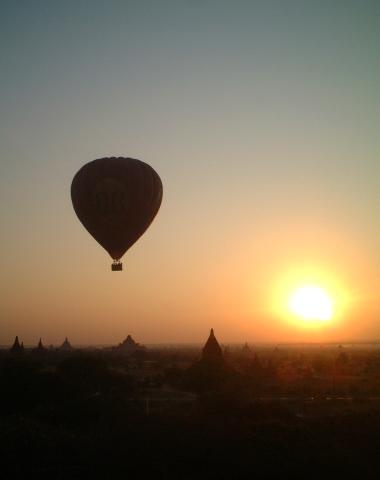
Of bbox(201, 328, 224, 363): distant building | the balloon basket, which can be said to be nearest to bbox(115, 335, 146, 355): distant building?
bbox(201, 328, 224, 363): distant building

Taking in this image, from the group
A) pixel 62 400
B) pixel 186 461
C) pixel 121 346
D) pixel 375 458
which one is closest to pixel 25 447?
pixel 186 461

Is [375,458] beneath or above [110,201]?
beneath

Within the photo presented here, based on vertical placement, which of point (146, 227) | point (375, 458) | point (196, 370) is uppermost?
point (146, 227)

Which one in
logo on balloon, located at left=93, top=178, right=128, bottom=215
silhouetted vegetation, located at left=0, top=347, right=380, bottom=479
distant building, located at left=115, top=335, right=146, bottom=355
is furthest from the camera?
distant building, located at left=115, top=335, right=146, bottom=355

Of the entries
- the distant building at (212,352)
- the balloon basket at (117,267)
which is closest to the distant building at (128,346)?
the distant building at (212,352)

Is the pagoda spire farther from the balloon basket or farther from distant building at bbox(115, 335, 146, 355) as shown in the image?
distant building at bbox(115, 335, 146, 355)

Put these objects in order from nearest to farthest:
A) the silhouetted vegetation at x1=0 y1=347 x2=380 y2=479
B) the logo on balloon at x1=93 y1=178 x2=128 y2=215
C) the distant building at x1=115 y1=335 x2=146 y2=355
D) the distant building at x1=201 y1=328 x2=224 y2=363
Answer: the silhouetted vegetation at x1=0 y1=347 x2=380 y2=479 < the logo on balloon at x1=93 y1=178 x2=128 y2=215 < the distant building at x1=201 y1=328 x2=224 y2=363 < the distant building at x1=115 y1=335 x2=146 y2=355

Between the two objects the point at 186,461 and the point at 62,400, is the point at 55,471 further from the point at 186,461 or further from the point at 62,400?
the point at 62,400

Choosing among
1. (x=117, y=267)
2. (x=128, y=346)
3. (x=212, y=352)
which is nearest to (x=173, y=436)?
(x=117, y=267)

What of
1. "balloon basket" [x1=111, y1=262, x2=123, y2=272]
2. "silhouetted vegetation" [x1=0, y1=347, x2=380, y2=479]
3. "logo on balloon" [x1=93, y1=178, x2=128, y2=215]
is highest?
"logo on balloon" [x1=93, y1=178, x2=128, y2=215]
